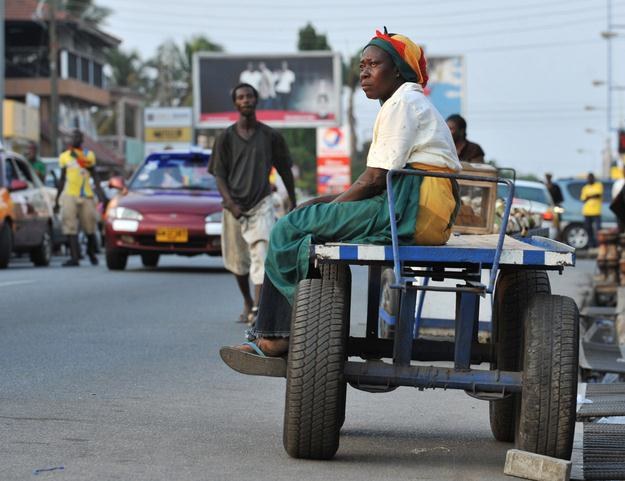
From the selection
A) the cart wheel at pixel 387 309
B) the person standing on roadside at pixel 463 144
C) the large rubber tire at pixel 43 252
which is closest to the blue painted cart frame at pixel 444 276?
the cart wheel at pixel 387 309

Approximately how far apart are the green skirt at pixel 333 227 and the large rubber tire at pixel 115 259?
13.5m

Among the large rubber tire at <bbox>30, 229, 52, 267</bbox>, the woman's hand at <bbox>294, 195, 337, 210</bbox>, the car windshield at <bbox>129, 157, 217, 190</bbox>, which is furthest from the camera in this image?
the large rubber tire at <bbox>30, 229, 52, 267</bbox>

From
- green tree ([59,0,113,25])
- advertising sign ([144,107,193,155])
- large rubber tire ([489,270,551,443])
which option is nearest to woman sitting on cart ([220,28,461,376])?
large rubber tire ([489,270,551,443])

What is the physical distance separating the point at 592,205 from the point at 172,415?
27397 mm

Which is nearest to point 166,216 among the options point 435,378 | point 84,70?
point 435,378

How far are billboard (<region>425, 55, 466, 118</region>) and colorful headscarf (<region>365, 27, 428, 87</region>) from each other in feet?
188

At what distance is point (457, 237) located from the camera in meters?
6.83

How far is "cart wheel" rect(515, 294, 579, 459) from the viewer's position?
5.59 m

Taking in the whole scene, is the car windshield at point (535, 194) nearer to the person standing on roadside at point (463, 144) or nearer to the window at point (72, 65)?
the person standing on roadside at point (463, 144)

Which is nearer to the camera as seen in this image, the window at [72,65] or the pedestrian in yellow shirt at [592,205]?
the pedestrian in yellow shirt at [592,205]

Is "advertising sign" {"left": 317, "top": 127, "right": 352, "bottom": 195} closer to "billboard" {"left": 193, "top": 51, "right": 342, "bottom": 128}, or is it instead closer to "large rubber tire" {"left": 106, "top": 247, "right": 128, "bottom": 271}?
"billboard" {"left": 193, "top": 51, "right": 342, "bottom": 128}

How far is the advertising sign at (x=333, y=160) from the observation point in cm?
6431

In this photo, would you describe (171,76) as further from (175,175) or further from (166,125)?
(175,175)

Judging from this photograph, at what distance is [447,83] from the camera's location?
6575cm
